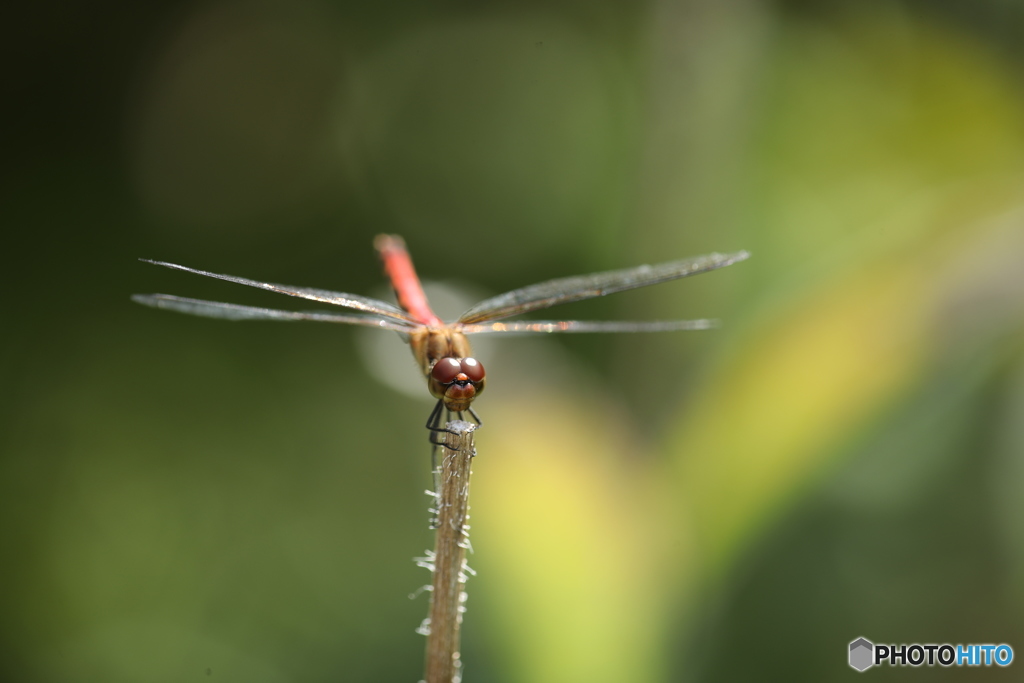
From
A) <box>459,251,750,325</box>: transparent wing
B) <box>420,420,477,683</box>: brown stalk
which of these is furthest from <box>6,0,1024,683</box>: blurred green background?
<box>420,420,477,683</box>: brown stalk

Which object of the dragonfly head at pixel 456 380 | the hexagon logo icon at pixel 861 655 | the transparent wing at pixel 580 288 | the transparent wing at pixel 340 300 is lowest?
the hexagon logo icon at pixel 861 655

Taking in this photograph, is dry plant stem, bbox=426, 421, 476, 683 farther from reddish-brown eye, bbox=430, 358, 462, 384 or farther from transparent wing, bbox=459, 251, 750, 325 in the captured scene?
transparent wing, bbox=459, 251, 750, 325

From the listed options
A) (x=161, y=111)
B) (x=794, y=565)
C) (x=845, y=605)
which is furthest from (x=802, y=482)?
(x=161, y=111)

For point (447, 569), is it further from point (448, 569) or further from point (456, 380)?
point (456, 380)
